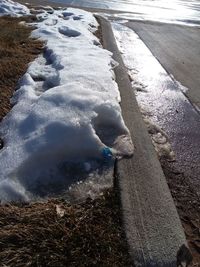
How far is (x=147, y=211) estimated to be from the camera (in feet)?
9.66

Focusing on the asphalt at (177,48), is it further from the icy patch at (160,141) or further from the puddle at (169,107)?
the icy patch at (160,141)

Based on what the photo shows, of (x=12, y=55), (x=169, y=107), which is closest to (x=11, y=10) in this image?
(x=12, y=55)

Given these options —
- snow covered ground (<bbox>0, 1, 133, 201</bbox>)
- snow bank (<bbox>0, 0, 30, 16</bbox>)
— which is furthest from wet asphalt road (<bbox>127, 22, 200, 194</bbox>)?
snow bank (<bbox>0, 0, 30, 16</bbox>)

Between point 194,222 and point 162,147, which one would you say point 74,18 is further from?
point 194,222

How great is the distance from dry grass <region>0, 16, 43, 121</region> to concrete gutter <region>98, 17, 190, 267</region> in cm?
161

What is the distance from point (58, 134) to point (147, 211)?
1122mm

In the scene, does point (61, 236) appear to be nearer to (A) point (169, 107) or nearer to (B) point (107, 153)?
(B) point (107, 153)

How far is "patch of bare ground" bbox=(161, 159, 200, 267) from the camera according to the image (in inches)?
116

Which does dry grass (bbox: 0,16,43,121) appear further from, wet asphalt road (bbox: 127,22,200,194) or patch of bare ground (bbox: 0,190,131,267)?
wet asphalt road (bbox: 127,22,200,194)

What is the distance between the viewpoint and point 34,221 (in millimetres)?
2592

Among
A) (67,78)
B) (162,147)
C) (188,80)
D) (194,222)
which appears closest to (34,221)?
(194,222)

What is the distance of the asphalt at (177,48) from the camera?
738cm

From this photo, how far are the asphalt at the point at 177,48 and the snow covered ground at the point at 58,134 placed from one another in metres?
2.28

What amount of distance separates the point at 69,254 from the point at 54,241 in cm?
13
